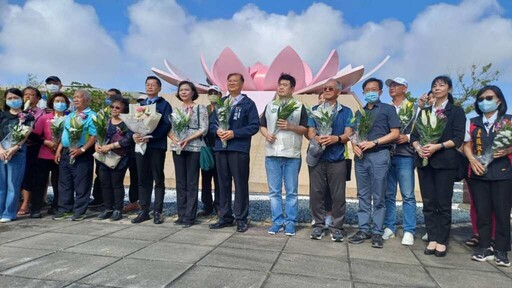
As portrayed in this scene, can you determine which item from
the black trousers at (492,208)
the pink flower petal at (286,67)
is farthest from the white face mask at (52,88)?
the pink flower petal at (286,67)

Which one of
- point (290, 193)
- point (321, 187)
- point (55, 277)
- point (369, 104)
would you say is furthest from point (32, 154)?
point (369, 104)

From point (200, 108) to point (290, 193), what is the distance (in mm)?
1565

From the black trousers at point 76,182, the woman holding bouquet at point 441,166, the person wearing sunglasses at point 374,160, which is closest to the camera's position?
the woman holding bouquet at point 441,166

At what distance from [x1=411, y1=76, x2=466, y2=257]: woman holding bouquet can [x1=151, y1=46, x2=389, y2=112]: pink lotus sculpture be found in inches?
271

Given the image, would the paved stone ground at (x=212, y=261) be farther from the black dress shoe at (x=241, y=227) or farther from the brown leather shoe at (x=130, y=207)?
the brown leather shoe at (x=130, y=207)

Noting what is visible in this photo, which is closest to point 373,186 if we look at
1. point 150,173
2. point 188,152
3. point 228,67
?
point 188,152

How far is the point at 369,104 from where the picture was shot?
4344 mm

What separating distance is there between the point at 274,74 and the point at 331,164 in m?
6.98

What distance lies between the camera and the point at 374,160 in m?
4.17

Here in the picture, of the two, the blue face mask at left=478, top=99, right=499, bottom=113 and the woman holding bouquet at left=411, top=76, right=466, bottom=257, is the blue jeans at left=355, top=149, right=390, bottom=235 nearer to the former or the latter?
the woman holding bouquet at left=411, top=76, right=466, bottom=257

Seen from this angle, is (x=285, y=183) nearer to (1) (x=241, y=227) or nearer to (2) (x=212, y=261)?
(1) (x=241, y=227)

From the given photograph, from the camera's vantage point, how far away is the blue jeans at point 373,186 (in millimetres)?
4148

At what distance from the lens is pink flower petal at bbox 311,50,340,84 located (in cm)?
1158

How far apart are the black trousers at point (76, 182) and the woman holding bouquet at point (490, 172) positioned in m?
4.63
